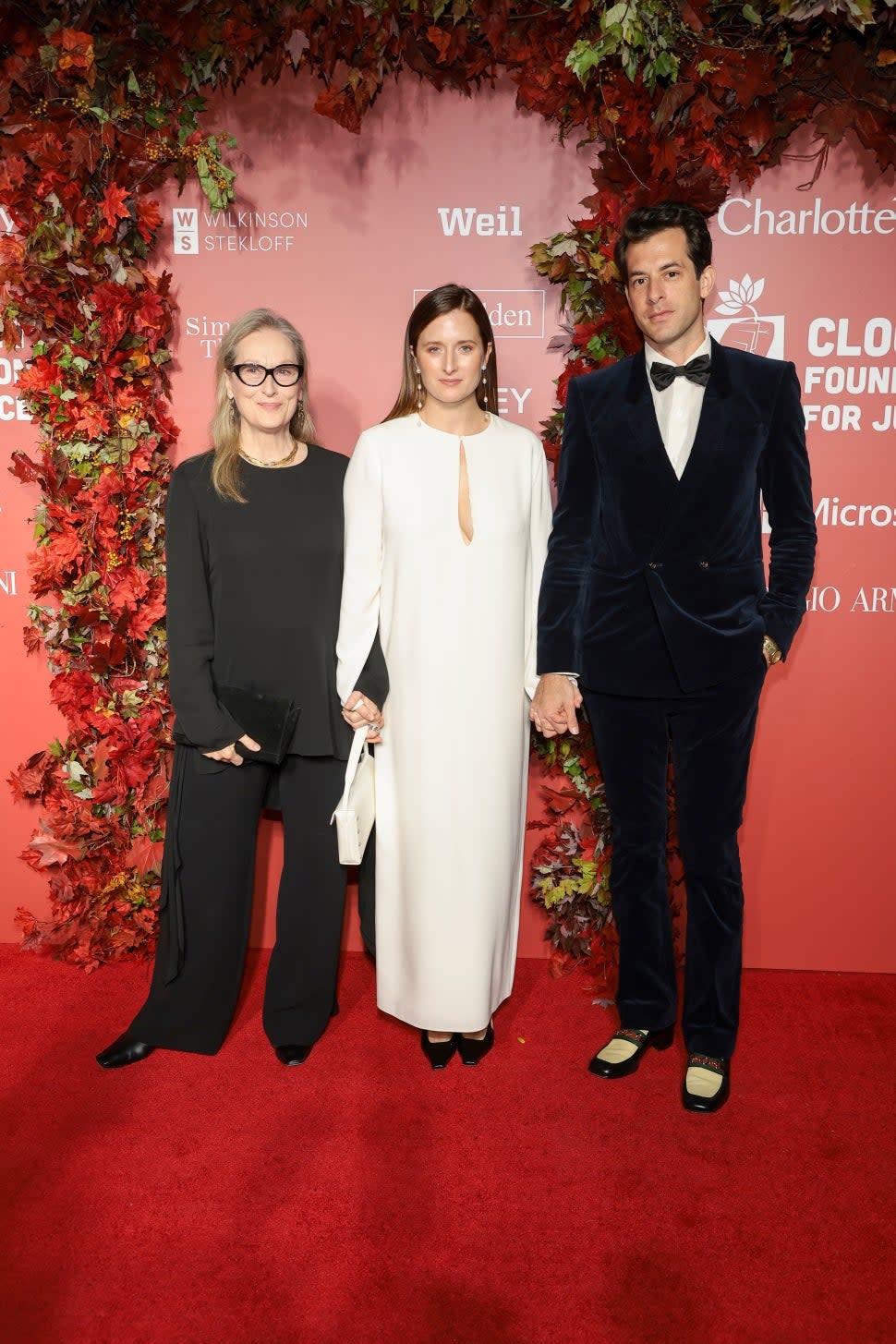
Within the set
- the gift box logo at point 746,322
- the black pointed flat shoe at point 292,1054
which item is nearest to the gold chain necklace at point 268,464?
the gift box logo at point 746,322

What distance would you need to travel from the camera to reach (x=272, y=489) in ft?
8.67

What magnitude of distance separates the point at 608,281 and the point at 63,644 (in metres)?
1.90

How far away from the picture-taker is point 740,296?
298 centimetres

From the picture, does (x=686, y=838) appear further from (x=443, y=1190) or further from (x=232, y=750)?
(x=232, y=750)

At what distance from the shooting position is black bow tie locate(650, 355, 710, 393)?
8.10 feet

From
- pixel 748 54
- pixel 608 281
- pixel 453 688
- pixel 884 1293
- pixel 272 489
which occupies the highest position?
pixel 748 54

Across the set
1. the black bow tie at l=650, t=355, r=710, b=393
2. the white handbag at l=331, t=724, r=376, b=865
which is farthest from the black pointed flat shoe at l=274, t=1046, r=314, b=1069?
the black bow tie at l=650, t=355, r=710, b=393

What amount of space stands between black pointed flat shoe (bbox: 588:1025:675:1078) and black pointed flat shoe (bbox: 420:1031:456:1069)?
37 cm

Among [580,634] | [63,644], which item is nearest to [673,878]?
[580,634]

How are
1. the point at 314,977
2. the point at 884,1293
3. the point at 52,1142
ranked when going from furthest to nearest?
the point at 314,977
the point at 52,1142
the point at 884,1293

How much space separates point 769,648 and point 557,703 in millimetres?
526

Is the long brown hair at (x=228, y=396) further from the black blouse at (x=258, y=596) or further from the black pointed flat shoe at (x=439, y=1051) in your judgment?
the black pointed flat shoe at (x=439, y=1051)

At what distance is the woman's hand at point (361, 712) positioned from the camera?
2615mm

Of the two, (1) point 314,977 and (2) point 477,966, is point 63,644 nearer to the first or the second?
(1) point 314,977
